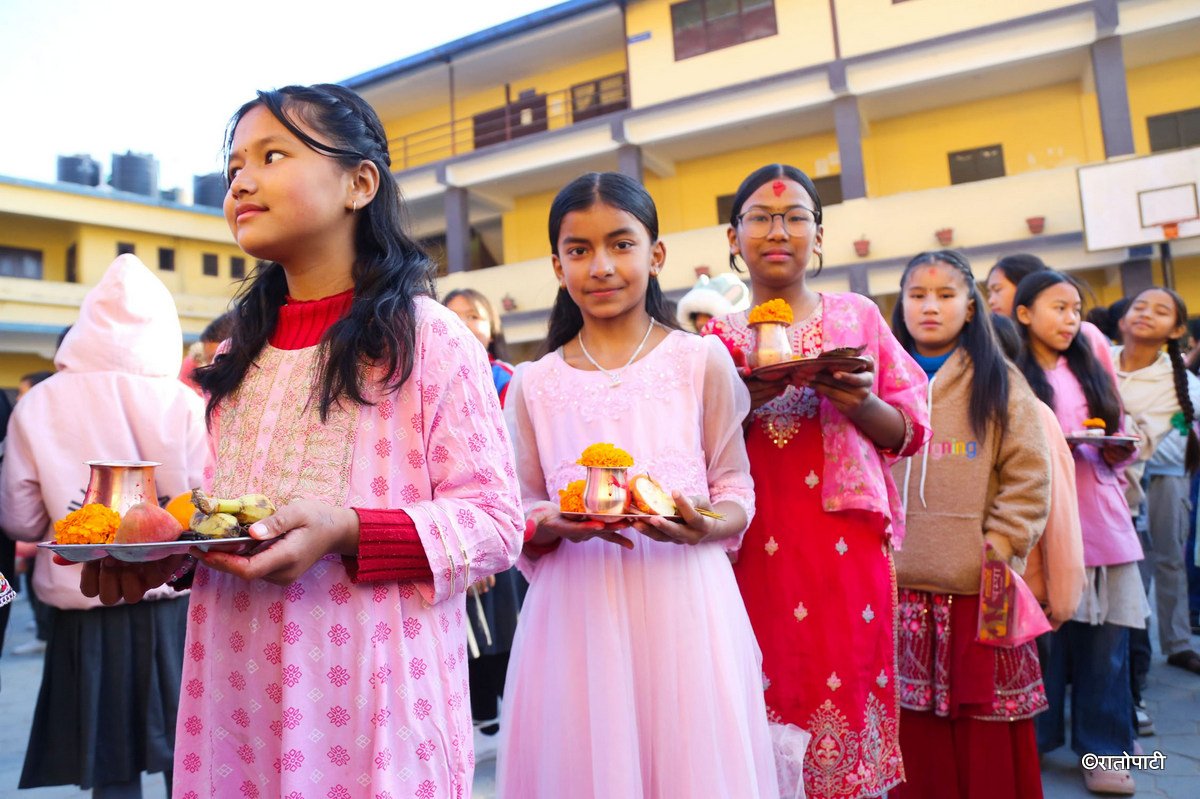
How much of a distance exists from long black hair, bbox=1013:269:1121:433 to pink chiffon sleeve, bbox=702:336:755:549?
2.01m

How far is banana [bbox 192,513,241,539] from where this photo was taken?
3.35ft

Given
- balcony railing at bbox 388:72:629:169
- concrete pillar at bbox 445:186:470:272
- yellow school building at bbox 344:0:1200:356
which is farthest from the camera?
concrete pillar at bbox 445:186:470:272

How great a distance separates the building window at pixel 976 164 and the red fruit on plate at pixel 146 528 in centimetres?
1446

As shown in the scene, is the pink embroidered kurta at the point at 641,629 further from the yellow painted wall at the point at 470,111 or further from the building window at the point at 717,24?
the yellow painted wall at the point at 470,111

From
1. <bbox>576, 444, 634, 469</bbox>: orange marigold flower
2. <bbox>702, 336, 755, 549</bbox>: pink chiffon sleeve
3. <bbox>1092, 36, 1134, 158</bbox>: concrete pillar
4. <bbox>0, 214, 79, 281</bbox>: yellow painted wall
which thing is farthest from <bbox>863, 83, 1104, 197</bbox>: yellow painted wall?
<bbox>0, 214, 79, 281</bbox>: yellow painted wall

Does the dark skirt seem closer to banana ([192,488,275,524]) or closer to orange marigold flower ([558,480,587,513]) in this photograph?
orange marigold flower ([558,480,587,513])

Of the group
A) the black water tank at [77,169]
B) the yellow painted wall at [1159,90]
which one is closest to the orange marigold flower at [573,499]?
the yellow painted wall at [1159,90]

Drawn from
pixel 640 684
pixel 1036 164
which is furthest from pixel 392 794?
pixel 1036 164

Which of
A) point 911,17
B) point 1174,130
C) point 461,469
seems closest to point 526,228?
point 911,17

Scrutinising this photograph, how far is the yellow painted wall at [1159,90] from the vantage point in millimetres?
12422

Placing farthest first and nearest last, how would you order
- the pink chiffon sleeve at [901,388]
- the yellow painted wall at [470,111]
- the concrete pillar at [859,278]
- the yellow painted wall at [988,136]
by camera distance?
1. the yellow painted wall at [470,111]
2. the yellow painted wall at [988,136]
3. the concrete pillar at [859,278]
4. the pink chiffon sleeve at [901,388]

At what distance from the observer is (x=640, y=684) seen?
1.75 metres

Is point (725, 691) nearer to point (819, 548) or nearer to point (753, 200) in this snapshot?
point (819, 548)

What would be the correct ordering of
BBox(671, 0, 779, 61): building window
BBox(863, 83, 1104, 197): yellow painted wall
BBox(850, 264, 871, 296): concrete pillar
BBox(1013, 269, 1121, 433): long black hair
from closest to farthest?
BBox(1013, 269, 1121, 433): long black hair → BBox(850, 264, 871, 296): concrete pillar → BBox(863, 83, 1104, 197): yellow painted wall → BBox(671, 0, 779, 61): building window
